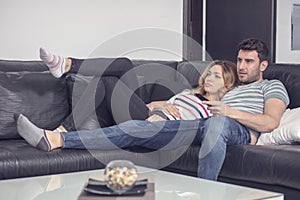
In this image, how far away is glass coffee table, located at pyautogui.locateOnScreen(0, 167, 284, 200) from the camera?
6.35ft

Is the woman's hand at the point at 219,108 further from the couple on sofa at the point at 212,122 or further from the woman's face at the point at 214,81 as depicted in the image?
the woman's face at the point at 214,81

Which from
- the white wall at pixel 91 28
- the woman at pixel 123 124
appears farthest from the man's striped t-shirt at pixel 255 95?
the white wall at pixel 91 28

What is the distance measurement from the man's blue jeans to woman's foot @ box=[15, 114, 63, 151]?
5 cm

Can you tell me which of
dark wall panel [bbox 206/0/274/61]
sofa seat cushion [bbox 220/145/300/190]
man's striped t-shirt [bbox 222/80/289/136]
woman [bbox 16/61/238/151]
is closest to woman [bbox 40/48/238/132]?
woman [bbox 16/61/238/151]

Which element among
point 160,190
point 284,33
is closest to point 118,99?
point 160,190

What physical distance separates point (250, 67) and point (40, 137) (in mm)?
1262

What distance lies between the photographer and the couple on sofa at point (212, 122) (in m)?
2.79

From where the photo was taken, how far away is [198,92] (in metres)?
3.39

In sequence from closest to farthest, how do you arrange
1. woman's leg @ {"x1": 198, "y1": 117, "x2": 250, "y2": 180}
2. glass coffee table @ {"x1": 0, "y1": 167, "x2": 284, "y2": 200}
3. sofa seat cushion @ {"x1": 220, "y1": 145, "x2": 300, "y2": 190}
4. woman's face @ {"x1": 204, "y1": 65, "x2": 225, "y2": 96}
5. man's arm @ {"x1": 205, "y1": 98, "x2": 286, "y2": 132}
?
glass coffee table @ {"x1": 0, "y1": 167, "x2": 284, "y2": 200}, sofa seat cushion @ {"x1": 220, "y1": 145, "x2": 300, "y2": 190}, woman's leg @ {"x1": 198, "y1": 117, "x2": 250, "y2": 180}, man's arm @ {"x1": 205, "y1": 98, "x2": 286, "y2": 132}, woman's face @ {"x1": 204, "y1": 65, "x2": 225, "y2": 96}

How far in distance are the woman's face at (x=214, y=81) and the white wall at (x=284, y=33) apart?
1.75m

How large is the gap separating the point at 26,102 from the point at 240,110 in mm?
1208

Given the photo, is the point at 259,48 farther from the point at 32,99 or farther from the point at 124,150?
the point at 32,99

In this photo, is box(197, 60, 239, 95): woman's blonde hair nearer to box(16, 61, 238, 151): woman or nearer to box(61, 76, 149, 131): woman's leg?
box(16, 61, 238, 151): woman

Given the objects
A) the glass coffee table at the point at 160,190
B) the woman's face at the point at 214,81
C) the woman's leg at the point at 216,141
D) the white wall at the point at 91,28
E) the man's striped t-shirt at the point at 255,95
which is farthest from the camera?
the white wall at the point at 91,28
